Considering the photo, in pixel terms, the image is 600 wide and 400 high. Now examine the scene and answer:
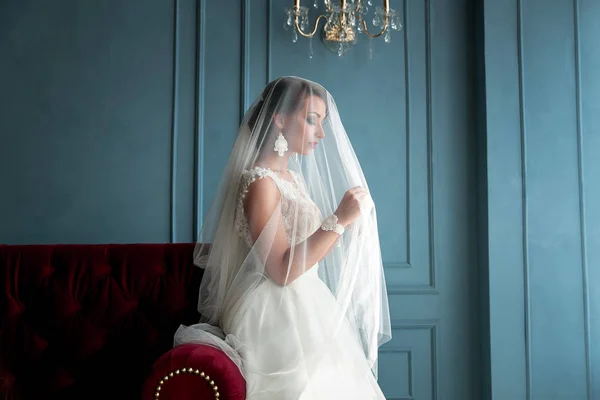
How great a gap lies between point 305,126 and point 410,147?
1075 mm

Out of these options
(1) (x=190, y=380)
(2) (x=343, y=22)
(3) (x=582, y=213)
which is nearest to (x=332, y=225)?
(1) (x=190, y=380)

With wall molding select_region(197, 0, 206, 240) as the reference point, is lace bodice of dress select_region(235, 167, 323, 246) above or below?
below

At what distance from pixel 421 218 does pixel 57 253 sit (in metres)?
1.78

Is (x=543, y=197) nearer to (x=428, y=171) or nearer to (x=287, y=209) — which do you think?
(x=428, y=171)

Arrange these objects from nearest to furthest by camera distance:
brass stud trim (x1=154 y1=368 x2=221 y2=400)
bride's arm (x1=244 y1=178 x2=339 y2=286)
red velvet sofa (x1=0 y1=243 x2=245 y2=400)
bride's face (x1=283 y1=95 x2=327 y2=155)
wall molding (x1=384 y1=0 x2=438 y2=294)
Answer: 1. brass stud trim (x1=154 y1=368 x2=221 y2=400)
2. bride's arm (x1=244 y1=178 x2=339 y2=286)
3. bride's face (x1=283 y1=95 x2=327 y2=155)
4. red velvet sofa (x1=0 y1=243 x2=245 y2=400)
5. wall molding (x1=384 y1=0 x2=438 y2=294)

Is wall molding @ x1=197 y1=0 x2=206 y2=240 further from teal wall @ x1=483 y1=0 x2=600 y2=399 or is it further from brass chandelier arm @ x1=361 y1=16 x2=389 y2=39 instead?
teal wall @ x1=483 y1=0 x2=600 y2=399

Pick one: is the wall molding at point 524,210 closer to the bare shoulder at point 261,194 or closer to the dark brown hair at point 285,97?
the dark brown hair at point 285,97

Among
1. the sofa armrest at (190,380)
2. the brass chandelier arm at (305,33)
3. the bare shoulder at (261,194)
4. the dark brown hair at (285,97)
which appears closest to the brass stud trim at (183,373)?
the sofa armrest at (190,380)

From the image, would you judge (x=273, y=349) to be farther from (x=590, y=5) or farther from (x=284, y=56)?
(x=590, y=5)

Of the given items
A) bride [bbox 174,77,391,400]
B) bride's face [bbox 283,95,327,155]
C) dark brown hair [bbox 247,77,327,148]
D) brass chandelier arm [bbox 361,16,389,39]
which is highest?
brass chandelier arm [bbox 361,16,389,39]

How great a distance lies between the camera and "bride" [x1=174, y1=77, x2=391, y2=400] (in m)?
1.81

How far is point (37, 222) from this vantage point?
2.79m

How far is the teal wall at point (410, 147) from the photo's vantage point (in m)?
2.80

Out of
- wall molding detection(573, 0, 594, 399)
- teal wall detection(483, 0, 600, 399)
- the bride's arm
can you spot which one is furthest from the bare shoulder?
wall molding detection(573, 0, 594, 399)
